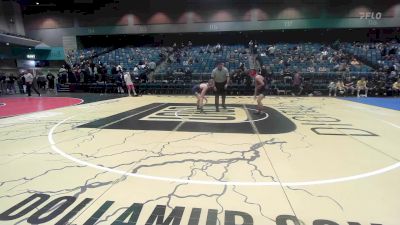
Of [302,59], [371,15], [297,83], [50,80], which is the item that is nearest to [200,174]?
[297,83]

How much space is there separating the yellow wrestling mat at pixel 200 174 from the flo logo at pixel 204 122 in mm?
84

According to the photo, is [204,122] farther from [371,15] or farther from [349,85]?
[371,15]

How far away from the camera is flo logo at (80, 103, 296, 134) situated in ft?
18.4

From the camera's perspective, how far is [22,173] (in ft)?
10.6

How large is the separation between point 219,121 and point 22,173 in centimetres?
417

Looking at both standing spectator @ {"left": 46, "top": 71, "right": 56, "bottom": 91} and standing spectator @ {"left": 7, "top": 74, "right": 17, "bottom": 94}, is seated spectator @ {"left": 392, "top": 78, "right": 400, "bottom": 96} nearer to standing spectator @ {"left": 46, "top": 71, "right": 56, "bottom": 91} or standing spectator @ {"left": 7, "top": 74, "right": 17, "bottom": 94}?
standing spectator @ {"left": 46, "top": 71, "right": 56, "bottom": 91}

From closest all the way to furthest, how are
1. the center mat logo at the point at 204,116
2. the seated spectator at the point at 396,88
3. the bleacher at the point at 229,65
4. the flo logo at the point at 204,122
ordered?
the flo logo at the point at 204,122 < the center mat logo at the point at 204,116 < the seated spectator at the point at 396,88 < the bleacher at the point at 229,65

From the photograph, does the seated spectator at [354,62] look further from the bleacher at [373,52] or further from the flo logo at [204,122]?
the flo logo at [204,122]

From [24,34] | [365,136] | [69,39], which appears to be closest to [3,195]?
[365,136]

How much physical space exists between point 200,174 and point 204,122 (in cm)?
318

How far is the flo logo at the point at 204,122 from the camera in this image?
5.61 m

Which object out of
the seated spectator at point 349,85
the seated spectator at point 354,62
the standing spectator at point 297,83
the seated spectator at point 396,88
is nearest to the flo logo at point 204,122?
the standing spectator at point 297,83

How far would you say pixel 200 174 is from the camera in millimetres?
3184

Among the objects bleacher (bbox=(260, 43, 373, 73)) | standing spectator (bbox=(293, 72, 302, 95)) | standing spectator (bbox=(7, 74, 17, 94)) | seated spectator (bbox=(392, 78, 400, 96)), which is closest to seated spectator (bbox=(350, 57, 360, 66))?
bleacher (bbox=(260, 43, 373, 73))
